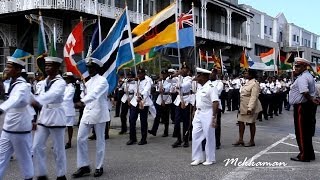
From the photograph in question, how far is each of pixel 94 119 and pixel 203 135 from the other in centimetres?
212

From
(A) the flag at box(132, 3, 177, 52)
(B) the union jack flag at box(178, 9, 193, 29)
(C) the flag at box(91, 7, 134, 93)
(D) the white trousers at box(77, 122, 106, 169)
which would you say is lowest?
(D) the white trousers at box(77, 122, 106, 169)

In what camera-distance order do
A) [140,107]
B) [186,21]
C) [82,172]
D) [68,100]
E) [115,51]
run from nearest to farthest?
[82,172]
[115,51]
[68,100]
[140,107]
[186,21]

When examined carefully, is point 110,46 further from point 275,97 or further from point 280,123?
point 275,97

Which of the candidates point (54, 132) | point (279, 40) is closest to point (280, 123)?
point (54, 132)

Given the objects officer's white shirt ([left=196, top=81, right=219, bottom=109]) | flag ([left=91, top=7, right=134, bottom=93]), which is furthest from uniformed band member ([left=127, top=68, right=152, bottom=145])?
officer's white shirt ([left=196, top=81, right=219, bottom=109])

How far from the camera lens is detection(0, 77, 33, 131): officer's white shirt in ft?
18.4

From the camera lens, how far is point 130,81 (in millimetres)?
12016

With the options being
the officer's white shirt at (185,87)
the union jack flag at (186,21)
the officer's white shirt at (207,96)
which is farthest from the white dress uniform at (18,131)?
the union jack flag at (186,21)

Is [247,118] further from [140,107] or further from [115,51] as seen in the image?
[115,51]

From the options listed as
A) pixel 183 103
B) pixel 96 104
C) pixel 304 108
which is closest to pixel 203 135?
pixel 304 108

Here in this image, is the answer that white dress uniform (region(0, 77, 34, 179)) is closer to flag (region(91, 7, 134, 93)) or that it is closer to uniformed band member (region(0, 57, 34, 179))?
uniformed band member (region(0, 57, 34, 179))

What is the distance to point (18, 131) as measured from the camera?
5.75 m

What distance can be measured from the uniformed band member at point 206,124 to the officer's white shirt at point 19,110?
337 centimetres

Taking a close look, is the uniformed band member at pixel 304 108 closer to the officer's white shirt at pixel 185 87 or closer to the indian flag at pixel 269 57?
the officer's white shirt at pixel 185 87
